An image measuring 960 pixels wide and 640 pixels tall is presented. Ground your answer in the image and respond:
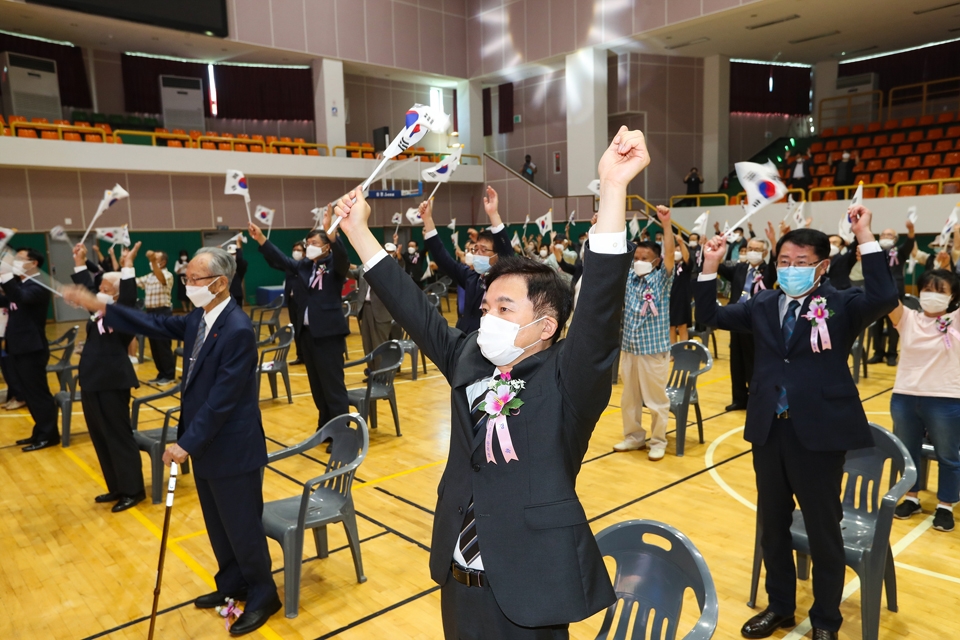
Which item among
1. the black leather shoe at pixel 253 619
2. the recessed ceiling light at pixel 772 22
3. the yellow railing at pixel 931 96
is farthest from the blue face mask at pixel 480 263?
the yellow railing at pixel 931 96

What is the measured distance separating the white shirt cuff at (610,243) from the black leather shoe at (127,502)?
496 cm

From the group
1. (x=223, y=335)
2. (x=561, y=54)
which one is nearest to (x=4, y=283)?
(x=223, y=335)

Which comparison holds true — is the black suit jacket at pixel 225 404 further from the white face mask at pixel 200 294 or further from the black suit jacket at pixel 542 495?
the black suit jacket at pixel 542 495

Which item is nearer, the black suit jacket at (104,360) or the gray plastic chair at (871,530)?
the gray plastic chair at (871,530)

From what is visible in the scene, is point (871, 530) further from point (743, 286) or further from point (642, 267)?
point (743, 286)

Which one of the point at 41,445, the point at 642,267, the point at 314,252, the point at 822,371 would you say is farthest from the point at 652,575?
the point at 41,445

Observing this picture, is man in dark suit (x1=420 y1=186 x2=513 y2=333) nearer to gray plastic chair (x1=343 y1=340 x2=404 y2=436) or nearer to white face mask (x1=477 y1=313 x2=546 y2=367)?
gray plastic chair (x1=343 y1=340 x2=404 y2=436)

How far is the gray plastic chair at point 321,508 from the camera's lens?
11.9 ft

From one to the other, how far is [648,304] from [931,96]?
855 inches

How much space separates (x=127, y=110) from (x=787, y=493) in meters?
20.9

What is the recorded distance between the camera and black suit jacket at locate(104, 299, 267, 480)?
10.6 feet

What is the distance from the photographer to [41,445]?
6.70 meters

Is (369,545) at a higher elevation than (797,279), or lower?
lower

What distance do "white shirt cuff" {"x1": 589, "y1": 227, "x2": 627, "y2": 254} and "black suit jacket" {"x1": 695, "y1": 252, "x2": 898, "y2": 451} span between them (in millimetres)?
1761
